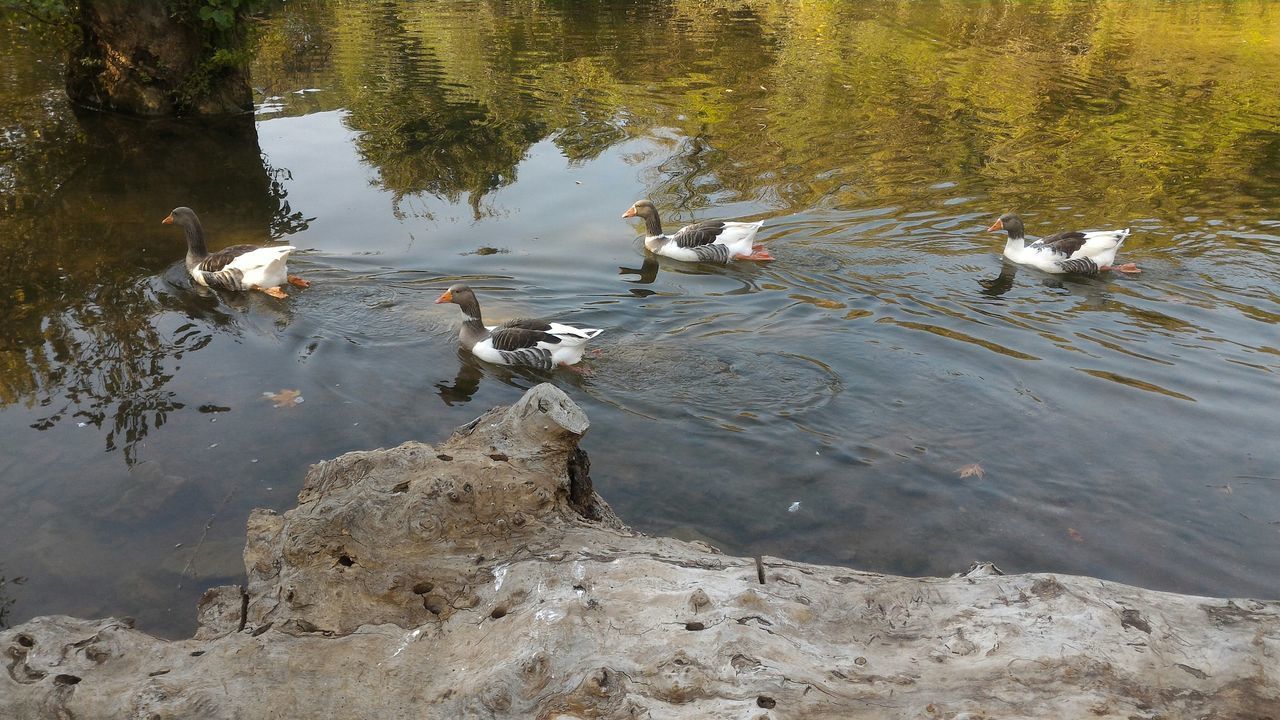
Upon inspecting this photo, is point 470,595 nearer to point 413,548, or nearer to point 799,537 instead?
point 413,548

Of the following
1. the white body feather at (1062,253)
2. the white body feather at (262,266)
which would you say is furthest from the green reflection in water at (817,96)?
the white body feather at (262,266)

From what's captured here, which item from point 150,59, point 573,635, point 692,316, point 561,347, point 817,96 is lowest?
point 692,316

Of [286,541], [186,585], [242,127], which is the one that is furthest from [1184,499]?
[242,127]

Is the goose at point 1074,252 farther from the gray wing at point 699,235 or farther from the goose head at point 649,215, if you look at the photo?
the goose head at point 649,215

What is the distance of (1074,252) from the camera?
482 inches

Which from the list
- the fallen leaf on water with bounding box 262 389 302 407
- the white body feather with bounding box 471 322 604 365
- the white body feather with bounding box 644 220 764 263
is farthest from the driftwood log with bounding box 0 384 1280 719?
the white body feather with bounding box 644 220 764 263

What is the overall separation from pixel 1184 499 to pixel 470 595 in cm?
605

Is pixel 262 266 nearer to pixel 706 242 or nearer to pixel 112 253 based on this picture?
pixel 112 253

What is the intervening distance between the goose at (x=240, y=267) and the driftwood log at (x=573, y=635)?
6665 millimetres

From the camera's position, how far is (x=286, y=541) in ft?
16.4

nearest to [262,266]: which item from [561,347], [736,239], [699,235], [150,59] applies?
[561,347]

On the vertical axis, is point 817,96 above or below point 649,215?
above

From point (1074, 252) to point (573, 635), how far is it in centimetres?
1040

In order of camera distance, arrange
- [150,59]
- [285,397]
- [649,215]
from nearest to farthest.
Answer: [285,397]
[649,215]
[150,59]
